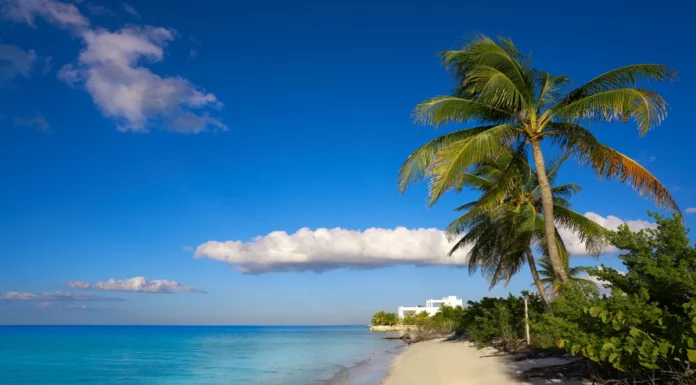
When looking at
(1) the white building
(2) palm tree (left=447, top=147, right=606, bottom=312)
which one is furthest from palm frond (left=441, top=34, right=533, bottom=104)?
(1) the white building

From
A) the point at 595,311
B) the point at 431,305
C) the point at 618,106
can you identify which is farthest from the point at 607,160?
the point at 431,305

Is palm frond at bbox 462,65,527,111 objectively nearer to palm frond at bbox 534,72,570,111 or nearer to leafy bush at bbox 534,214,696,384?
palm frond at bbox 534,72,570,111

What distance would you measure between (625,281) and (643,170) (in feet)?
18.0

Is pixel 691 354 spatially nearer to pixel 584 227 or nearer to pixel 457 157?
pixel 457 157

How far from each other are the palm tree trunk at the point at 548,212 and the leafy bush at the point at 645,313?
425 cm

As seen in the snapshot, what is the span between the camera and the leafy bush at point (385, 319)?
298 ft

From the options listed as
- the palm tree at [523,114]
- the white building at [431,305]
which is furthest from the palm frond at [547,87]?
the white building at [431,305]

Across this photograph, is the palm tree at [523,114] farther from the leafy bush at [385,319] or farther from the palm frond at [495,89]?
the leafy bush at [385,319]

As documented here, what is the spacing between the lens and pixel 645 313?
5582mm

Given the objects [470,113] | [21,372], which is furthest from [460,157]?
[21,372]

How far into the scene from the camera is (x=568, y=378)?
29.1 feet

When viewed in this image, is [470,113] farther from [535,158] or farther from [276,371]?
[276,371]

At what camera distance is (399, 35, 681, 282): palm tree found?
10742 millimetres

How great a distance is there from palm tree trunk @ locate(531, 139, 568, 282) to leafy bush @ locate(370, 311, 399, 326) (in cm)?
8182
